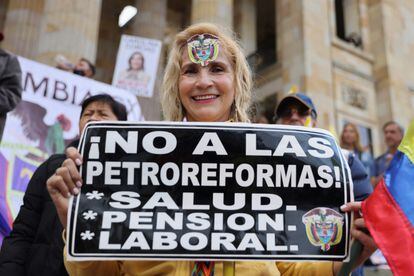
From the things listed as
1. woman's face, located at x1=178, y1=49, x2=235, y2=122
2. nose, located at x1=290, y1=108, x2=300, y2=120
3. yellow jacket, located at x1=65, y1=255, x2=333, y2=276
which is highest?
nose, located at x1=290, y1=108, x2=300, y2=120

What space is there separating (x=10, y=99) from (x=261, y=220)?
3.84 meters

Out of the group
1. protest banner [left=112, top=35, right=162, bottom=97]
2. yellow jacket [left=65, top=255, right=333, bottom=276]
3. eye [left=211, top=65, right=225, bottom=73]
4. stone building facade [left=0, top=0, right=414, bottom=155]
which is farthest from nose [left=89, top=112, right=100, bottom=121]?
stone building facade [left=0, top=0, right=414, bottom=155]

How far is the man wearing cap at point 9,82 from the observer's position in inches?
187

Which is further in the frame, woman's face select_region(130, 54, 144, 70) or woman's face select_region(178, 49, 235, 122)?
woman's face select_region(130, 54, 144, 70)

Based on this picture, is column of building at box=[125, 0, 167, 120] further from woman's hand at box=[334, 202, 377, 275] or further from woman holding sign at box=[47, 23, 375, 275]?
woman's hand at box=[334, 202, 377, 275]

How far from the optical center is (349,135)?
7.32m

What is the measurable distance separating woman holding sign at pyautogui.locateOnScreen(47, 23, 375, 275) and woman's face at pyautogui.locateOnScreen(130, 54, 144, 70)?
21.7 ft

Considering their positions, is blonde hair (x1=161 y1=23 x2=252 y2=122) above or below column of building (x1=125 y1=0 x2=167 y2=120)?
below

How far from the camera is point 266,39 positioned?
2342cm

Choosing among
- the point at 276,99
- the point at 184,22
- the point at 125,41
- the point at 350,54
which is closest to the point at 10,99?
the point at 125,41

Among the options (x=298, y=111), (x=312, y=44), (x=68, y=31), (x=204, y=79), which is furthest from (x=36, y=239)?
(x=312, y=44)

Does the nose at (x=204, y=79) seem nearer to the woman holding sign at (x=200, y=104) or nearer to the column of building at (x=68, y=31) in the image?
the woman holding sign at (x=200, y=104)

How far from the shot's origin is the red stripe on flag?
65.4 inches

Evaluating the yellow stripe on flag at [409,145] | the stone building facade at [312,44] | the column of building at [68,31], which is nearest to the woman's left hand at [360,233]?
the yellow stripe on flag at [409,145]
